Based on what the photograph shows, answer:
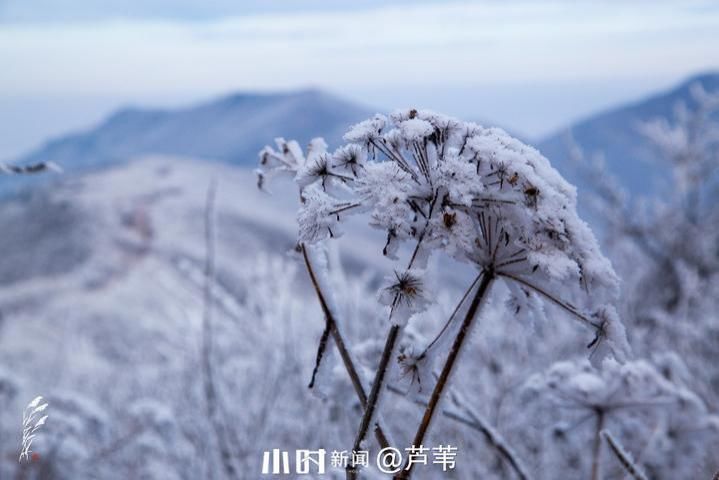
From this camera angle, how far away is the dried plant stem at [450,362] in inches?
32.8

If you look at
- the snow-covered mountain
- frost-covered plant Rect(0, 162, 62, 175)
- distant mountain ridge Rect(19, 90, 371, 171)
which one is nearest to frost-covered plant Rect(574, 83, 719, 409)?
the snow-covered mountain

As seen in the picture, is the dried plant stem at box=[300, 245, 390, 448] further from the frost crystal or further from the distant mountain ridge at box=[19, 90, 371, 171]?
the distant mountain ridge at box=[19, 90, 371, 171]

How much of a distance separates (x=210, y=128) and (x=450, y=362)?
308 ft

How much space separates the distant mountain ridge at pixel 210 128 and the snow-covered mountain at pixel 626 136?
26.6 meters

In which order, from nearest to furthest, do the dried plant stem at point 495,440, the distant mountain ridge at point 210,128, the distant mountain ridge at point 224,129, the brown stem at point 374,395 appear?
the brown stem at point 374,395 < the dried plant stem at point 495,440 < the distant mountain ridge at point 224,129 < the distant mountain ridge at point 210,128

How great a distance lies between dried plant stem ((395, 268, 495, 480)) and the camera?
2.74 ft

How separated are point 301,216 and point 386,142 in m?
0.18

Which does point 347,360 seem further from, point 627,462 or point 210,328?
point 210,328

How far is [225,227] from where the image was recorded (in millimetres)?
34219

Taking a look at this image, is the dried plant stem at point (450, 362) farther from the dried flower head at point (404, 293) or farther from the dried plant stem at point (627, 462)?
the dried plant stem at point (627, 462)

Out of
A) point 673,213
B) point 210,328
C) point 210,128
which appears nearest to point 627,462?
point 210,328

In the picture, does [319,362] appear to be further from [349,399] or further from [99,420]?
[99,420]

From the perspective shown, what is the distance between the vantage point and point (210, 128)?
90625 millimetres

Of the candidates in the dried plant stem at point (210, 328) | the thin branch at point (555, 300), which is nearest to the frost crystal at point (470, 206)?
the thin branch at point (555, 300)
